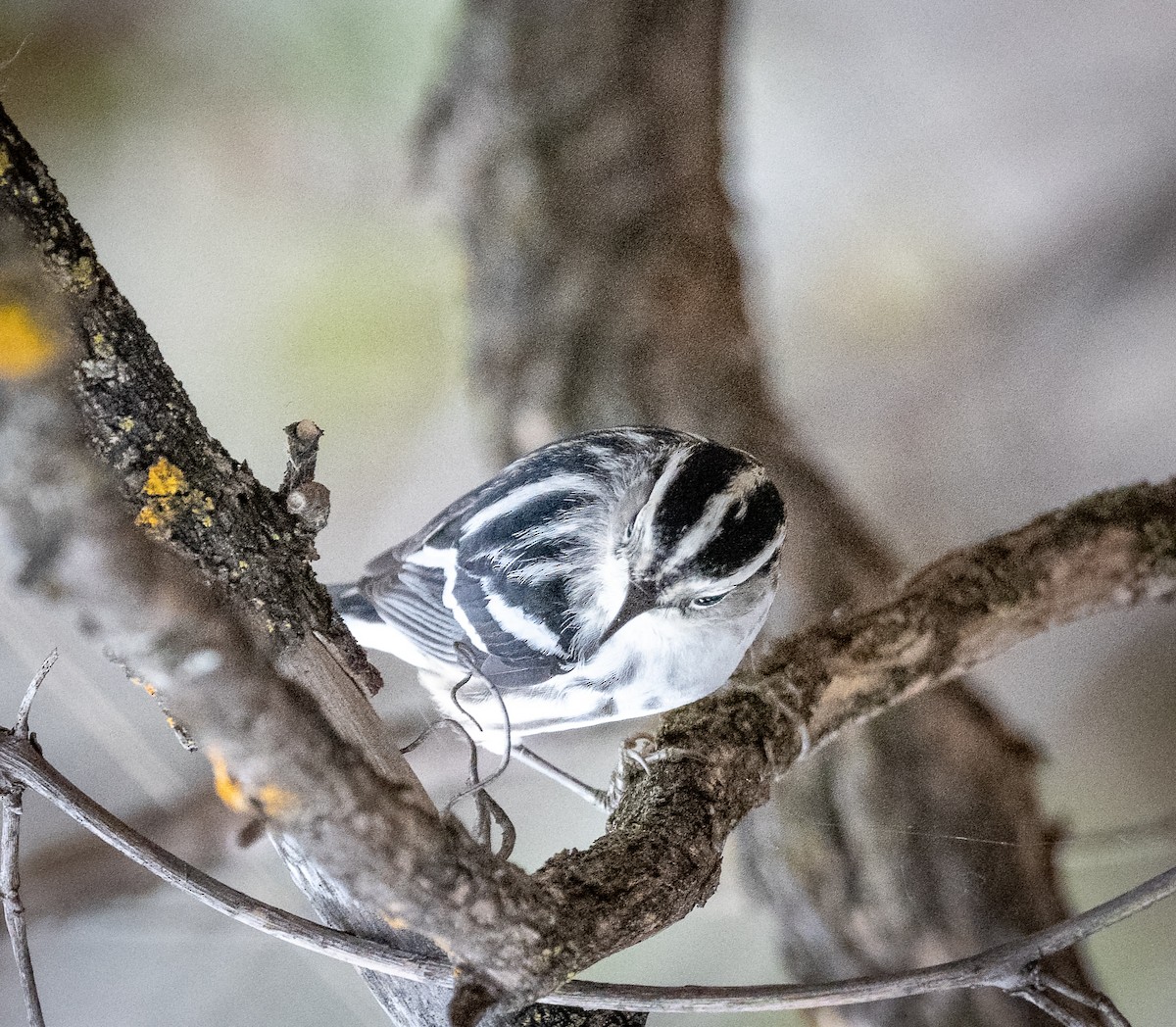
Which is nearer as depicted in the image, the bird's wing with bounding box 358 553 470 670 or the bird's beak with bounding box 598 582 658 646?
the bird's beak with bounding box 598 582 658 646

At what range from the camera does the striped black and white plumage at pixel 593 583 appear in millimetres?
606

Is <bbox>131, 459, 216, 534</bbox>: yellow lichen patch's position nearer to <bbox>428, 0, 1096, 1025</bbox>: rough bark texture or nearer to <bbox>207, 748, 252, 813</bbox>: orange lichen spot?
<bbox>207, 748, 252, 813</bbox>: orange lichen spot

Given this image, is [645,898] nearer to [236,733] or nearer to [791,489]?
[236,733]

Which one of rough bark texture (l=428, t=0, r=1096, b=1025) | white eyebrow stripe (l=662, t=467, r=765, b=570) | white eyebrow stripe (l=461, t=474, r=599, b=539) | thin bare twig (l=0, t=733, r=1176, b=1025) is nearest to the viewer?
thin bare twig (l=0, t=733, r=1176, b=1025)

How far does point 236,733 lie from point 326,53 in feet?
2.53

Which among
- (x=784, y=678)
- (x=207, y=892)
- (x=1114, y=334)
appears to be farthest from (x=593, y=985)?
(x=1114, y=334)

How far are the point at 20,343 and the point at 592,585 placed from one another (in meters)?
0.43

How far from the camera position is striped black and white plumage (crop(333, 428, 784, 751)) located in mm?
606

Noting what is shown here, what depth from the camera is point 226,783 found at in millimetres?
338

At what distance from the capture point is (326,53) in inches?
34.9

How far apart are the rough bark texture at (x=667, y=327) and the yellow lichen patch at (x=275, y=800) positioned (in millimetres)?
624

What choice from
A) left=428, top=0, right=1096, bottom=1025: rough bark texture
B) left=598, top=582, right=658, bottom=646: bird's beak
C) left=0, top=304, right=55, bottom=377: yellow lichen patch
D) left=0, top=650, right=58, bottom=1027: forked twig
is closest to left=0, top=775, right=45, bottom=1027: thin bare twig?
left=0, top=650, right=58, bottom=1027: forked twig

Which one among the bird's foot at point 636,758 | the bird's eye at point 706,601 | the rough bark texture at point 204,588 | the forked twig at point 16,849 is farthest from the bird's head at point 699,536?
the forked twig at point 16,849

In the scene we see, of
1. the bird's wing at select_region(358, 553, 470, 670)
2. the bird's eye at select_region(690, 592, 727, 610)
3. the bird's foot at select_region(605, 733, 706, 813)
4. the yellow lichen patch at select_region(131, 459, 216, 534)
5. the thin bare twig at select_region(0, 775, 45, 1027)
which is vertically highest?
the bird's wing at select_region(358, 553, 470, 670)
